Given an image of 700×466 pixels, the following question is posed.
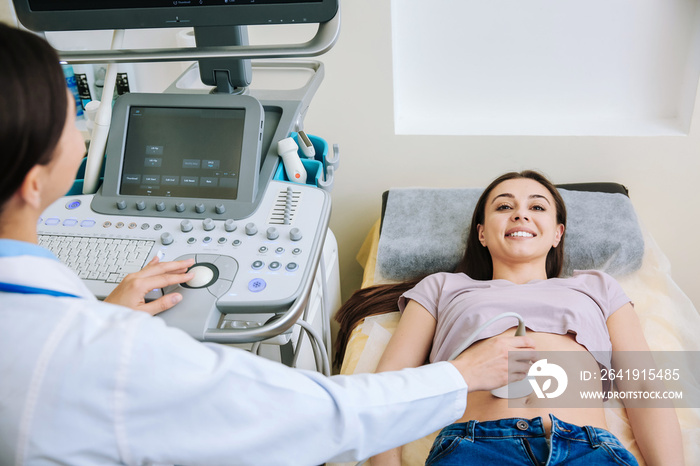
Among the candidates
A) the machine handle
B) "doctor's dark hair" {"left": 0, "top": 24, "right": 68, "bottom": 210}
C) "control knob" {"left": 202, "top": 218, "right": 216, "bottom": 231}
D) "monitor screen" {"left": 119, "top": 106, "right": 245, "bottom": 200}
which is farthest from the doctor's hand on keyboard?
the machine handle

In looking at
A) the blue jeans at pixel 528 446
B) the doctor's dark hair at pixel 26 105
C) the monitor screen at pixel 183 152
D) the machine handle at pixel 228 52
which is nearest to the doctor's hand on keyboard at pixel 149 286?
the monitor screen at pixel 183 152

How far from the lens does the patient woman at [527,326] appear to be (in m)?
1.09

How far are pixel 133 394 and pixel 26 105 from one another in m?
0.33

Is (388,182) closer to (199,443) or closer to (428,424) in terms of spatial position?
(428,424)

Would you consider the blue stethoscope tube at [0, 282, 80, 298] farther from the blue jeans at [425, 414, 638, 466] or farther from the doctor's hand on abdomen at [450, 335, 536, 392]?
the blue jeans at [425, 414, 638, 466]

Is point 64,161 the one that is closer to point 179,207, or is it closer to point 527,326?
point 179,207

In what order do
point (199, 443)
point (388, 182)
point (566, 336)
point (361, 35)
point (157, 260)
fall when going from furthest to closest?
point (388, 182)
point (361, 35)
point (566, 336)
point (157, 260)
point (199, 443)

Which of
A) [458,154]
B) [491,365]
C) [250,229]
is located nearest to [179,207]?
[250,229]

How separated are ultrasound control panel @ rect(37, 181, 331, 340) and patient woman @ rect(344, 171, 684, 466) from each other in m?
0.40

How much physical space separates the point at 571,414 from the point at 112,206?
1041 millimetres

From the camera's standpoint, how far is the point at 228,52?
119cm

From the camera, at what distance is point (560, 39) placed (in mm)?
1792

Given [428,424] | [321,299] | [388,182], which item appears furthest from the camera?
[388,182]

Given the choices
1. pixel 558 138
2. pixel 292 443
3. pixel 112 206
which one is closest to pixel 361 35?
pixel 558 138
